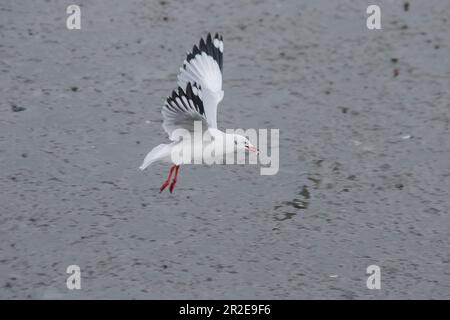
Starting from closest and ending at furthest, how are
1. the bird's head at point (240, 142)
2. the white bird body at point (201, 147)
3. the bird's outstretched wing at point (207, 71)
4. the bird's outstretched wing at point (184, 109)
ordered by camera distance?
the bird's outstretched wing at point (184, 109) < the white bird body at point (201, 147) < the bird's head at point (240, 142) < the bird's outstretched wing at point (207, 71)

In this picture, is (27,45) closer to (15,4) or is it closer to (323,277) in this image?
(15,4)

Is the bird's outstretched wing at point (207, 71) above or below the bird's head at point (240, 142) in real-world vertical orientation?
above

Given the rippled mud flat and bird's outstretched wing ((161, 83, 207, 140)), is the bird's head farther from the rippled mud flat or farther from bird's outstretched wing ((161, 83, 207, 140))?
the rippled mud flat

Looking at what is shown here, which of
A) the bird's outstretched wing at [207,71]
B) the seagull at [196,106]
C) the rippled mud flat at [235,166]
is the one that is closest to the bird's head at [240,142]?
A: the seagull at [196,106]

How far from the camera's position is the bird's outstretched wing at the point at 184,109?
217 inches

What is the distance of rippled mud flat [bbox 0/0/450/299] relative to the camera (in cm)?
559

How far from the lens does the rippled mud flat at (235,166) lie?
18.4ft

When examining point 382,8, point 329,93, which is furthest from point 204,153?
point 382,8

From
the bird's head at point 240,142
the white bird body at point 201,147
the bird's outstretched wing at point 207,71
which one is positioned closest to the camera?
the white bird body at point 201,147

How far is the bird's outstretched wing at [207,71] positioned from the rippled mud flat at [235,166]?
26.2 inches

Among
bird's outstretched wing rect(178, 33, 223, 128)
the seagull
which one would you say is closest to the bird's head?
the seagull

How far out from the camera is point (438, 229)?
238 inches

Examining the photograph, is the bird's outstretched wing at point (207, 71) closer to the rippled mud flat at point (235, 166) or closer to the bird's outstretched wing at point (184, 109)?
the bird's outstretched wing at point (184, 109)

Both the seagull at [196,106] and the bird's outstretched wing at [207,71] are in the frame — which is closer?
the seagull at [196,106]
